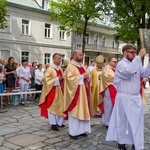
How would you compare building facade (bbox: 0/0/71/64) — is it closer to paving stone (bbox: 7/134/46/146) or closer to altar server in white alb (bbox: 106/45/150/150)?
paving stone (bbox: 7/134/46/146)

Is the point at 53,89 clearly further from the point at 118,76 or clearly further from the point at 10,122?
the point at 118,76

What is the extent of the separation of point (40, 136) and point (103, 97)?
2018mm

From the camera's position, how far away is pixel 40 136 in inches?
239

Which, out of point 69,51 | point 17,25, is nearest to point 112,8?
point 17,25

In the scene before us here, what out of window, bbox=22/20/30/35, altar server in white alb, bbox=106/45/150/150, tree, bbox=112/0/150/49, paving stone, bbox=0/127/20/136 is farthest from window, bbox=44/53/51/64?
altar server in white alb, bbox=106/45/150/150

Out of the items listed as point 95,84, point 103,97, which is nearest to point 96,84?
point 95,84

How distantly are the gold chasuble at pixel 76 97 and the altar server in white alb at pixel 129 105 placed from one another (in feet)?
3.77

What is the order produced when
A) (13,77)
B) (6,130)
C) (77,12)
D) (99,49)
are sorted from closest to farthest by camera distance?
1. (6,130)
2. (13,77)
3. (77,12)
4. (99,49)

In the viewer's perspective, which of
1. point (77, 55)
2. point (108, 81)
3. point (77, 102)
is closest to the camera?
point (77, 102)

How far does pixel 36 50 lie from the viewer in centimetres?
2869

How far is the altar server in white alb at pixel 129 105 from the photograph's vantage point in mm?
4636

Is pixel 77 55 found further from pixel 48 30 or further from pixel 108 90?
pixel 48 30

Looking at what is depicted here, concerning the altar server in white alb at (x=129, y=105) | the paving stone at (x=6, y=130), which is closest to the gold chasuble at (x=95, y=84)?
the paving stone at (x=6, y=130)

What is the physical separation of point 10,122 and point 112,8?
15.2 metres
